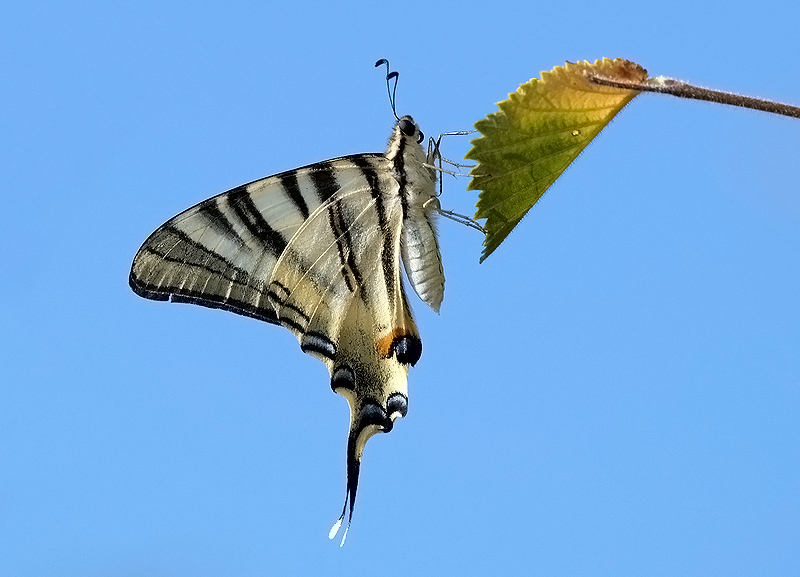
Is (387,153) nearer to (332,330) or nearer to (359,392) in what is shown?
(332,330)

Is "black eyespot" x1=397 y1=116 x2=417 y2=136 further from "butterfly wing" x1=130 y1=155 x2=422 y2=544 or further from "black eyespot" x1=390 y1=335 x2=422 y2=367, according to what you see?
"black eyespot" x1=390 y1=335 x2=422 y2=367

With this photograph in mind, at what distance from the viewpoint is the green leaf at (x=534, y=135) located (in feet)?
10.6

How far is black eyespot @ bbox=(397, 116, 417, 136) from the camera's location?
500cm

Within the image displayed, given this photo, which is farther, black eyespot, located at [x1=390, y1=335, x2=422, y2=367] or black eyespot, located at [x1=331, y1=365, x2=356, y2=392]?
black eyespot, located at [x1=331, y1=365, x2=356, y2=392]

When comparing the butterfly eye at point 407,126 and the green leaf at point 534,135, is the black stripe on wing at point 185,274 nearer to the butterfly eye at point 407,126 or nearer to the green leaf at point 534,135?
the butterfly eye at point 407,126

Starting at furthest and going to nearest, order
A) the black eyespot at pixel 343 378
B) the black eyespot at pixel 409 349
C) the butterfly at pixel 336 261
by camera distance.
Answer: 1. the black eyespot at pixel 343 378
2. the black eyespot at pixel 409 349
3. the butterfly at pixel 336 261

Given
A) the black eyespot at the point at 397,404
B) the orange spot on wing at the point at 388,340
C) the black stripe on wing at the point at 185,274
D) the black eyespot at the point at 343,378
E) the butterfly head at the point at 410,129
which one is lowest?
the black eyespot at the point at 397,404

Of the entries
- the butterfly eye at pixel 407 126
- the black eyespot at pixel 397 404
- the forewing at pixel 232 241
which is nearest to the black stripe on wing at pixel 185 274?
the forewing at pixel 232 241

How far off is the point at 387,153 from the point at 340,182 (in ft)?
1.09

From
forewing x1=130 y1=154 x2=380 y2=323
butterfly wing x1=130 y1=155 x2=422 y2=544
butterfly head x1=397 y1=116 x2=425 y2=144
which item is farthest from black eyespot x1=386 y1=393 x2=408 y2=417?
butterfly head x1=397 y1=116 x2=425 y2=144

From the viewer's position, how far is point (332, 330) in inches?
208

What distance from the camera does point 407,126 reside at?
5.02 m

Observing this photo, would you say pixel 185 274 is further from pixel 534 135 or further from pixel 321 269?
pixel 534 135

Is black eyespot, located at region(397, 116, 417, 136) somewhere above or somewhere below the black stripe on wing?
above
